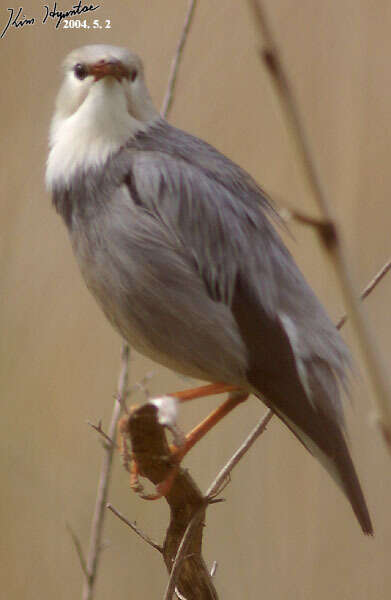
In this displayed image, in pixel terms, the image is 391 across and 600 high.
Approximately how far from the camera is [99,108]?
2619 millimetres

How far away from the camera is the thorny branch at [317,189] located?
954mm

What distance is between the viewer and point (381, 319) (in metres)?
3.66

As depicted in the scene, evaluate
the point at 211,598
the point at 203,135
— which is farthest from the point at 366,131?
the point at 211,598

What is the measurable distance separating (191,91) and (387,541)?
75.0 inches

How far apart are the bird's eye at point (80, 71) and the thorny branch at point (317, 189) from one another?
1751 millimetres

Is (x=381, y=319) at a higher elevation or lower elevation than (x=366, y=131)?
lower

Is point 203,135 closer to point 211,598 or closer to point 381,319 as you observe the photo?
point 381,319
